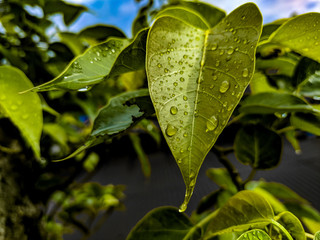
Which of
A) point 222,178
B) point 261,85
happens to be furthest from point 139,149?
point 261,85

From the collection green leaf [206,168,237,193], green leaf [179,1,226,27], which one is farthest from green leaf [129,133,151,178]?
green leaf [179,1,226,27]

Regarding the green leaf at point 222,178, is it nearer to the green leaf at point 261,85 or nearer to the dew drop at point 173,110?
the green leaf at point 261,85

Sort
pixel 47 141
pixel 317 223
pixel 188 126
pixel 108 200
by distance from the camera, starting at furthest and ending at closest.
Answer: pixel 108 200 < pixel 47 141 < pixel 317 223 < pixel 188 126

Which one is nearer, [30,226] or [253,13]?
[253,13]

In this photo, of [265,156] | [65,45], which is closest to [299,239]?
[265,156]

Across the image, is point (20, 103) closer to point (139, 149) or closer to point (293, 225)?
point (293, 225)

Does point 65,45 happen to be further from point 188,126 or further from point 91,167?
point 91,167

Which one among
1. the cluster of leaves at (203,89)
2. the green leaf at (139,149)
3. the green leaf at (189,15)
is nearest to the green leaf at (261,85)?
the cluster of leaves at (203,89)
